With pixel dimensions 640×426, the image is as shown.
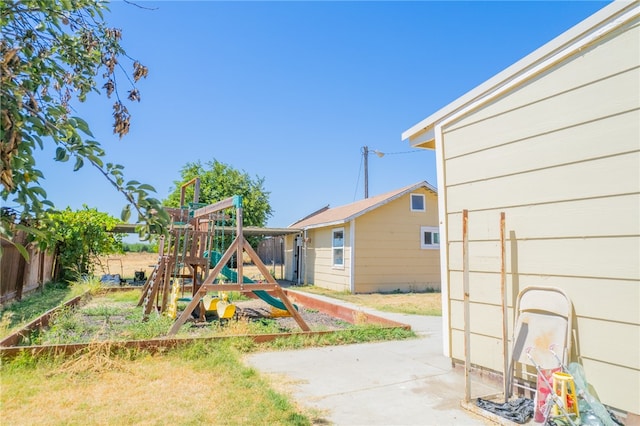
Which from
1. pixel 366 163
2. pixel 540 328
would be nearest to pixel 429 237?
pixel 366 163

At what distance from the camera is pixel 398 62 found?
33.0 ft

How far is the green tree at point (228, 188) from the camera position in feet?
77.8

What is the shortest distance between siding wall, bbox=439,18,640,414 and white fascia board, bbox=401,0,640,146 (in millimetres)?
76

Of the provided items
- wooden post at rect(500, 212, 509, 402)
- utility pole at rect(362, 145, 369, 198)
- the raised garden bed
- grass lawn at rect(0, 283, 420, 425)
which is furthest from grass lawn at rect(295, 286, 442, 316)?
utility pole at rect(362, 145, 369, 198)

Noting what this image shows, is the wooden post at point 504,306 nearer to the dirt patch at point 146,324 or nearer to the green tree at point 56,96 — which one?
the green tree at point 56,96

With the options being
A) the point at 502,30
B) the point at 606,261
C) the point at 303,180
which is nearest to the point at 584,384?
the point at 606,261

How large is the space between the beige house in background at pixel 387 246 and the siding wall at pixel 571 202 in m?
9.48

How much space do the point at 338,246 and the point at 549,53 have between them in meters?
11.7

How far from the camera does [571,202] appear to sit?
10.5 ft

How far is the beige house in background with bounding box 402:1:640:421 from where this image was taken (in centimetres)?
283

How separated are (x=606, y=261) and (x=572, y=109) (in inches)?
50.3

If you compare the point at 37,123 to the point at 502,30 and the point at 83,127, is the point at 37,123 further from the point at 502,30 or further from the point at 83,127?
the point at 502,30

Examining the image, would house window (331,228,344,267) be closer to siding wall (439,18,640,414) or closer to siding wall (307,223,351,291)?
siding wall (307,223,351,291)

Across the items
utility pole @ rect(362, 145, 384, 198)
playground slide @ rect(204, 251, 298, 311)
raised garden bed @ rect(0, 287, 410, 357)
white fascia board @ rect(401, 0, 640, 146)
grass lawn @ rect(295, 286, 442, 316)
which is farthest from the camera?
utility pole @ rect(362, 145, 384, 198)
